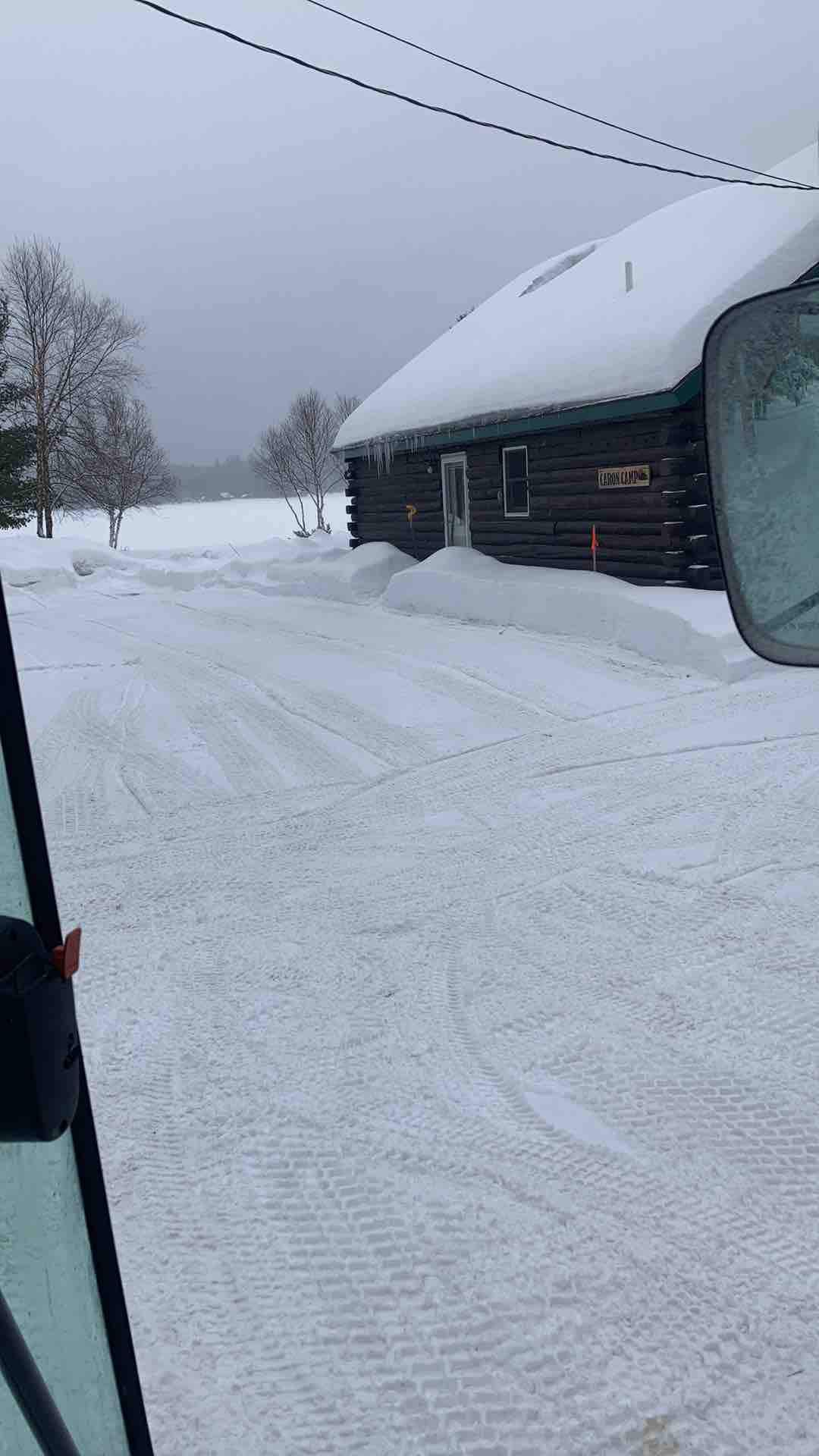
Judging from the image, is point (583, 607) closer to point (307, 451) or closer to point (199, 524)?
point (307, 451)

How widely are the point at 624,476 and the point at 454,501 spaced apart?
5.62 m

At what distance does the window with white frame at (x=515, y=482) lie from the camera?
17797 mm

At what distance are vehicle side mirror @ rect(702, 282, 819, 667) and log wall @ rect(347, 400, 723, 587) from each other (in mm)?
12477

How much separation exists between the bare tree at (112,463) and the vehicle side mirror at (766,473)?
4044 cm

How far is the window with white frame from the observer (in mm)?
17797

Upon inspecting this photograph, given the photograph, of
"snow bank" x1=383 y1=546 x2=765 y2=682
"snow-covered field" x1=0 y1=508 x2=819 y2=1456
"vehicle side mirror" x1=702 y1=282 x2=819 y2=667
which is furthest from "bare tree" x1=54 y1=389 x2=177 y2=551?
"vehicle side mirror" x1=702 y1=282 x2=819 y2=667

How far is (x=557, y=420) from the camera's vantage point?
15789 mm

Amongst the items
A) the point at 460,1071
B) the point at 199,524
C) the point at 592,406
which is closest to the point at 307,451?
the point at 199,524

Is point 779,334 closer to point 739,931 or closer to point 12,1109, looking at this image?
point 12,1109

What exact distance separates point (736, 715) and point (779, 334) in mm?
7490

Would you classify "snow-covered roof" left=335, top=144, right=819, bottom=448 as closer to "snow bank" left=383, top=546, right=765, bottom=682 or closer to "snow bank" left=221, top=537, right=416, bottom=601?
"snow bank" left=221, top=537, right=416, bottom=601

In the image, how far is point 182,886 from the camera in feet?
18.5

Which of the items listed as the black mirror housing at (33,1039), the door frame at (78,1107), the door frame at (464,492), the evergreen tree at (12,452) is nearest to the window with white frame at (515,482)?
the door frame at (464,492)

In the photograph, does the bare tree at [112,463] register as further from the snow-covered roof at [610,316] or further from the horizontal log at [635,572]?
the horizontal log at [635,572]
